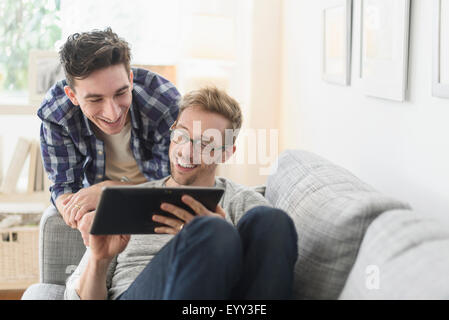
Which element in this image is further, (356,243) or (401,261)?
(356,243)

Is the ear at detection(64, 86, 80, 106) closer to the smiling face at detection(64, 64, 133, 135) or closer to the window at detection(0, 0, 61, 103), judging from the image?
Result: the smiling face at detection(64, 64, 133, 135)

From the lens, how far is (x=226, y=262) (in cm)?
121

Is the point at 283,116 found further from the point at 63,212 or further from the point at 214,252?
the point at 214,252

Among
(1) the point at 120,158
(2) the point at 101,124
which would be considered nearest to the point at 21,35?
(1) the point at 120,158

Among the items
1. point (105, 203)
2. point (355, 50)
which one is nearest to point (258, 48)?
point (355, 50)

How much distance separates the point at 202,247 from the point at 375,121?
111 cm

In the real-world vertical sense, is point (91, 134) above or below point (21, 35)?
below

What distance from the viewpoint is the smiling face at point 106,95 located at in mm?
1863

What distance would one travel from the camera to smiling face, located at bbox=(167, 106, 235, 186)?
1767 millimetres

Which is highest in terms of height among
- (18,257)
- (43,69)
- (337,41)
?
(337,41)

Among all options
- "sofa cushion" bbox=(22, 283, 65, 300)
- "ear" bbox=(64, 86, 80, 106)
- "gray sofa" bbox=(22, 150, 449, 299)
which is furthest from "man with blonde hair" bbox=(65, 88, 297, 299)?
"ear" bbox=(64, 86, 80, 106)

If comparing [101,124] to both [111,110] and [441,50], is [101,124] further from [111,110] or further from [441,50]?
[441,50]

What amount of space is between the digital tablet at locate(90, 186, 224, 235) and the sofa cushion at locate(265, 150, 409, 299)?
0.27 m

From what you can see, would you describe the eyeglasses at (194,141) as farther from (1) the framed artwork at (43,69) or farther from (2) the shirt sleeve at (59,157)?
(1) the framed artwork at (43,69)
